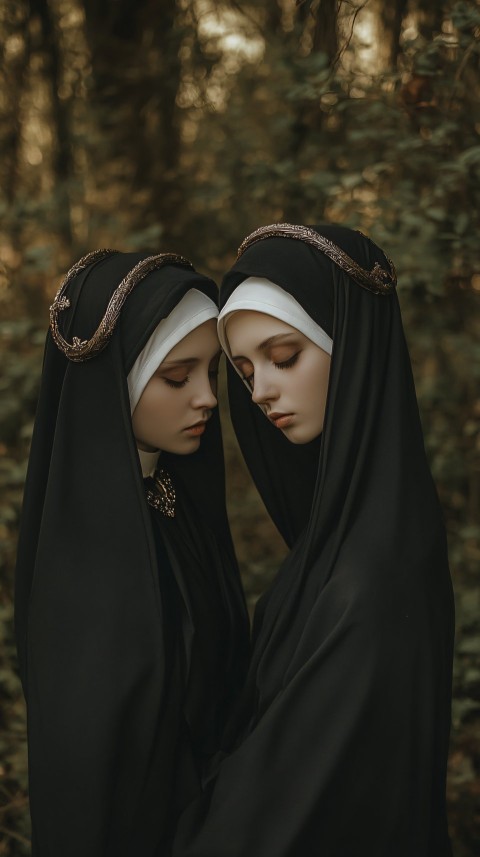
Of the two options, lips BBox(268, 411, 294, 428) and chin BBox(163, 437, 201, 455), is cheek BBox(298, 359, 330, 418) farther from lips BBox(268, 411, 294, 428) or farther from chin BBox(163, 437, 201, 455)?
chin BBox(163, 437, 201, 455)

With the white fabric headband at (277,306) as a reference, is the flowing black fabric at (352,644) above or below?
below

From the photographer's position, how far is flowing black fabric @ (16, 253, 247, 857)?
1.77 metres

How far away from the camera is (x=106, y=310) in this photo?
185 cm

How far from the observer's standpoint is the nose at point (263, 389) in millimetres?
1839

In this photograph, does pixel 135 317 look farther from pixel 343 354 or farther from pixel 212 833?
pixel 212 833

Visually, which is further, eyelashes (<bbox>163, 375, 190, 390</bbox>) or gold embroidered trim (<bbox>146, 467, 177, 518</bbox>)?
gold embroidered trim (<bbox>146, 467, 177, 518</bbox>)

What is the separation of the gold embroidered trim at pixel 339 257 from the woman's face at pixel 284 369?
6.3 inches

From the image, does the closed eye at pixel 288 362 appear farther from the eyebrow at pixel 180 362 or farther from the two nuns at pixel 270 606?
the eyebrow at pixel 180 362

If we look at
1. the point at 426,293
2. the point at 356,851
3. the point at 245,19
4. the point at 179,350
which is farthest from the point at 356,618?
the point at 245,19

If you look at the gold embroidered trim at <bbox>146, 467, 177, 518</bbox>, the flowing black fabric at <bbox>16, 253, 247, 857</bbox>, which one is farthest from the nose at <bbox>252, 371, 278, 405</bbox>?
the gold embroidered trim at <bbox>146, 467, 177, 518</bbox>

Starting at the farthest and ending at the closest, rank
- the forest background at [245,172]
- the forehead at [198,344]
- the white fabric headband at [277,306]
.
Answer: the forest background at [245,172]
the forehead at [198,344]
the white fabric headband at [277,306]

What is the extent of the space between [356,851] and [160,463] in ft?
3.08

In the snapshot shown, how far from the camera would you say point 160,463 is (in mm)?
2152

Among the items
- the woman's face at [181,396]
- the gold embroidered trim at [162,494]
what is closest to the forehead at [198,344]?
the woman's face at [181,396]
